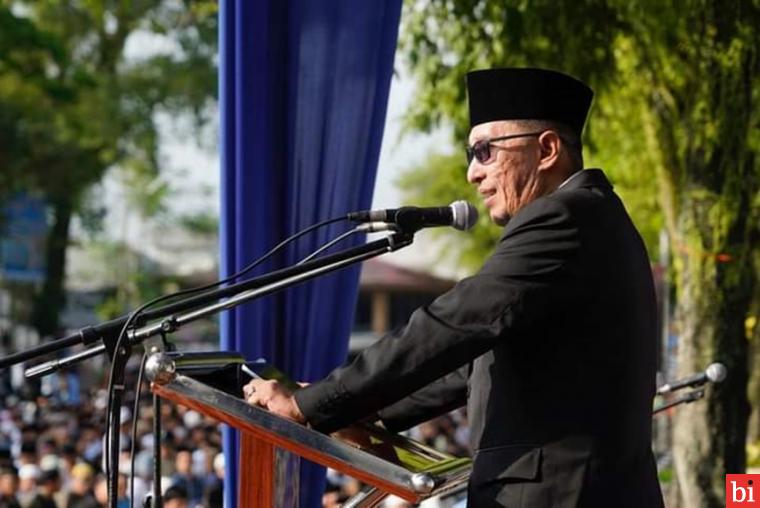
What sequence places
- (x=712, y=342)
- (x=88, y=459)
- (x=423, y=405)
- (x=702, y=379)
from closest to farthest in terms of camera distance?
(x=423, y=405), (x=702, y=379), (x=712, y=342), (x=88, y=459)

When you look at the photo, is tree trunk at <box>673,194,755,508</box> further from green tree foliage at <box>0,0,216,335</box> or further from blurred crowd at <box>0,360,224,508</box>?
green tree foliage at <box>0,0,216,335</box>

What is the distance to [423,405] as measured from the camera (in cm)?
359

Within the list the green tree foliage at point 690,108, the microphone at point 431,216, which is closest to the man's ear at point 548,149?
the microphone at point 431,216

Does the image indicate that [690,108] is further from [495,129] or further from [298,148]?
[495,129]

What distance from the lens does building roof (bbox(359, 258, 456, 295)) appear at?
155 ft

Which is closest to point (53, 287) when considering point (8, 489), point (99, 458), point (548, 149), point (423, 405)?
point (99, 458)

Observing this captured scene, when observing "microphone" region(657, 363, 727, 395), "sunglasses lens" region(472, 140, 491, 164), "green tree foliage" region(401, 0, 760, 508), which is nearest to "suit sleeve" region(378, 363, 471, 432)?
"sunglasses lens" region(472, 140, 491, 164)

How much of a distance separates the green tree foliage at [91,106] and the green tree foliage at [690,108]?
19.7 metres

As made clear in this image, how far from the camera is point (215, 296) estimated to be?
328cm

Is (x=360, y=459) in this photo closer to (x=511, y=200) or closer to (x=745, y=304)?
(x=511, y=200)

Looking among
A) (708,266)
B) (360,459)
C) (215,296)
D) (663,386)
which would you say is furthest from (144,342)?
(708,266)

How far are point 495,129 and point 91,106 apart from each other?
1113 inches

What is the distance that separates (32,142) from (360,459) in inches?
1026

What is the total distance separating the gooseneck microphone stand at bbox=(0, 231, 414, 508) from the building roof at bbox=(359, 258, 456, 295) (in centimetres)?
4336
